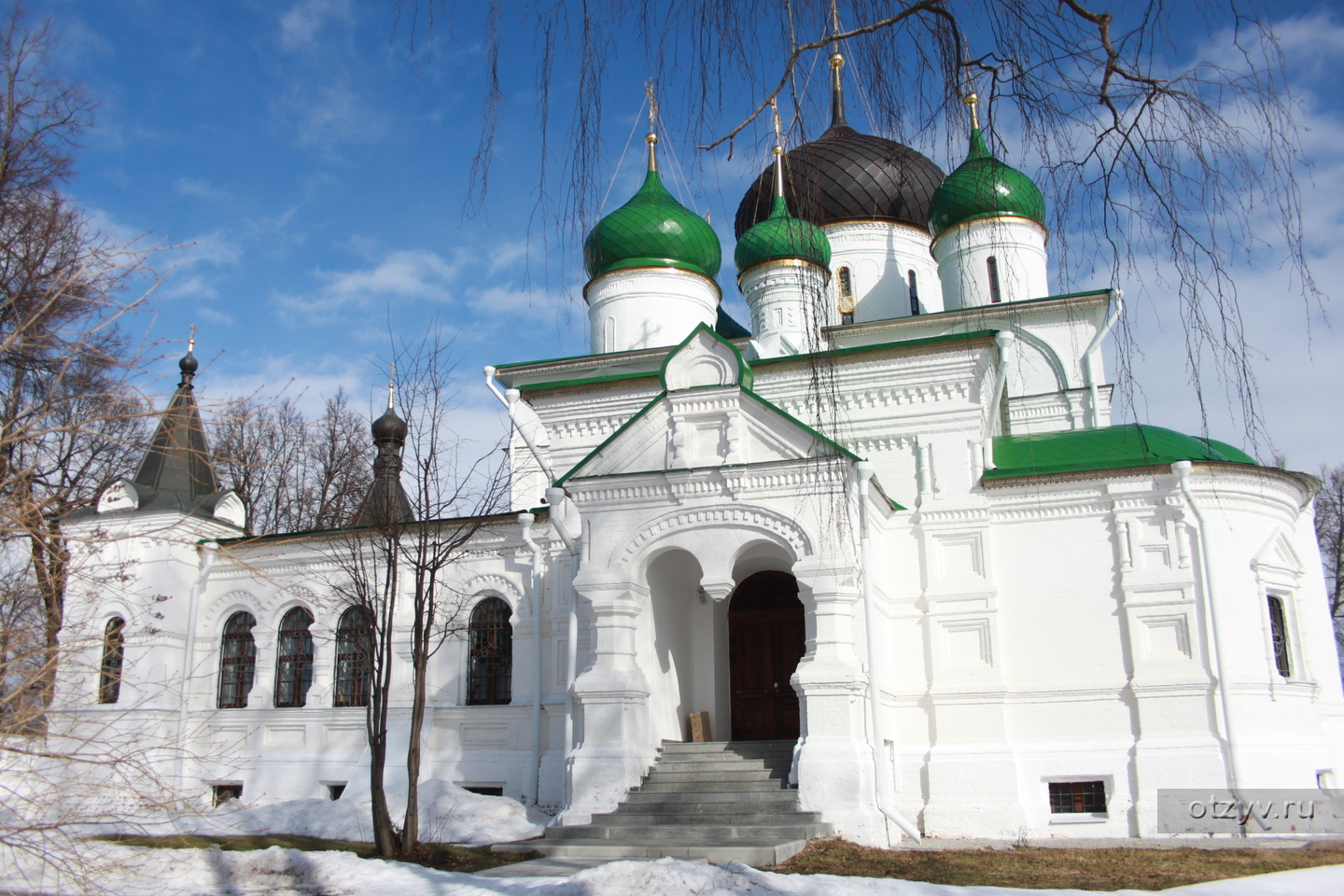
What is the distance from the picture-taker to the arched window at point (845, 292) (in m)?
19.0

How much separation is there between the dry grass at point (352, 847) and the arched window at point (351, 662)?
3.18 meters

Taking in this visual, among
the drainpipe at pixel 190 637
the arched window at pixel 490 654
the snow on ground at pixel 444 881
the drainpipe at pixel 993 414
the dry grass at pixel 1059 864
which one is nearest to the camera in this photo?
the snow on ground at pixel 444 881

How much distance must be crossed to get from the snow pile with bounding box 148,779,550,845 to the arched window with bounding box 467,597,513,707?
59.0 inches

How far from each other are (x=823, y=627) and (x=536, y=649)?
4054 mm

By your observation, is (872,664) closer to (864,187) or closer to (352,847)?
(352,847)

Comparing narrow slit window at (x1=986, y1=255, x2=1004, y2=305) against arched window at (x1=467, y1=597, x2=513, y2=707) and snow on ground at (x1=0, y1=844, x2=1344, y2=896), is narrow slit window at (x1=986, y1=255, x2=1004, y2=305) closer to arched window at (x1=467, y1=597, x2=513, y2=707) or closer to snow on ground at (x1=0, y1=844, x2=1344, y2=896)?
arched window at (x1=467, y1=597, x2=513, y2=707)

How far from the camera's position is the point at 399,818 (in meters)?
11.0

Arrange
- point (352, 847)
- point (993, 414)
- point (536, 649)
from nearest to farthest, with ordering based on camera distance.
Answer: point (352, 847), point (536, 649), point (993, 414)

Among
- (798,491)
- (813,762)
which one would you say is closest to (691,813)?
(813,762)

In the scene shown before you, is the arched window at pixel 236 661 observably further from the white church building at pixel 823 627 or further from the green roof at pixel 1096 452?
the green roof at pixel 1096 452

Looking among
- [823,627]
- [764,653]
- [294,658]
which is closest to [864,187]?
[764,653]

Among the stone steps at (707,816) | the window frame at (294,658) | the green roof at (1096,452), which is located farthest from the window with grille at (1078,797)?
the window frame at (294,658)

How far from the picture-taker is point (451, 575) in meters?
13.6

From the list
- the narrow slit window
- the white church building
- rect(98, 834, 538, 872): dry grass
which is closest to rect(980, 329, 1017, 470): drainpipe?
the white church building
